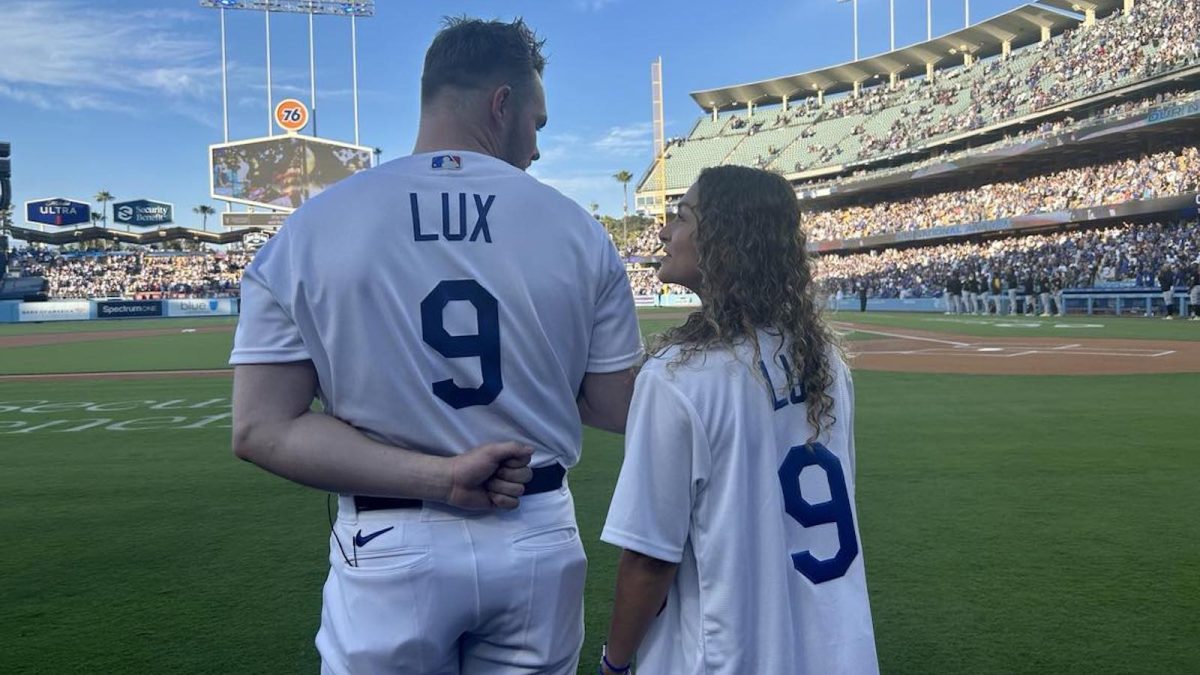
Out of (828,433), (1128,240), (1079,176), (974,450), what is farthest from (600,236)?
(1079,176)

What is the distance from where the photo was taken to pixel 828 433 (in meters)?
2.07

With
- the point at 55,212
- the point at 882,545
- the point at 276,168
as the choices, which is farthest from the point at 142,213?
the point at 882,545

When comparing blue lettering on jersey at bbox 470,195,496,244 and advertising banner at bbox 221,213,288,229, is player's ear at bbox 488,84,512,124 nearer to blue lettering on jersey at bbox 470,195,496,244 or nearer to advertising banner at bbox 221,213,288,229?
blue lettering on jersey at bbox 470,195,496,244

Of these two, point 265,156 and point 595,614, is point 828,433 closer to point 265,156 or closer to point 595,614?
point 595,614

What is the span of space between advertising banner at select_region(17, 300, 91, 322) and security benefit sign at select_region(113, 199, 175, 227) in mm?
35058

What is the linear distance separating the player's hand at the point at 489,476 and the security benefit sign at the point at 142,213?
8849 centimetres

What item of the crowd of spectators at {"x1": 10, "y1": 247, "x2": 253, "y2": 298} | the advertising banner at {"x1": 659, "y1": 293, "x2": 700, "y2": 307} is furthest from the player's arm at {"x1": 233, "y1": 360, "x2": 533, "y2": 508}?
the crowd of spectators at {"x1": 10, "y1": 247, "x2": 253, "y2": 298}

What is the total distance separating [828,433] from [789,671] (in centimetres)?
53

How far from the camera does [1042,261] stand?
40.8 metres

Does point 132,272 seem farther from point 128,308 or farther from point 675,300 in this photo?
point 675,300

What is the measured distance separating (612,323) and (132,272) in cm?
8058

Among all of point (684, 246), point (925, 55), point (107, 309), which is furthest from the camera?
point (925, 55)

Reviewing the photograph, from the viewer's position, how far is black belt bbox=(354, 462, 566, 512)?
69.3 inches

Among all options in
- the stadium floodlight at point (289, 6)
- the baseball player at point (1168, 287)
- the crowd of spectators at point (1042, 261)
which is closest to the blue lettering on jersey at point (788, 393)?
the crowd of spectators at point (1042, 261)
